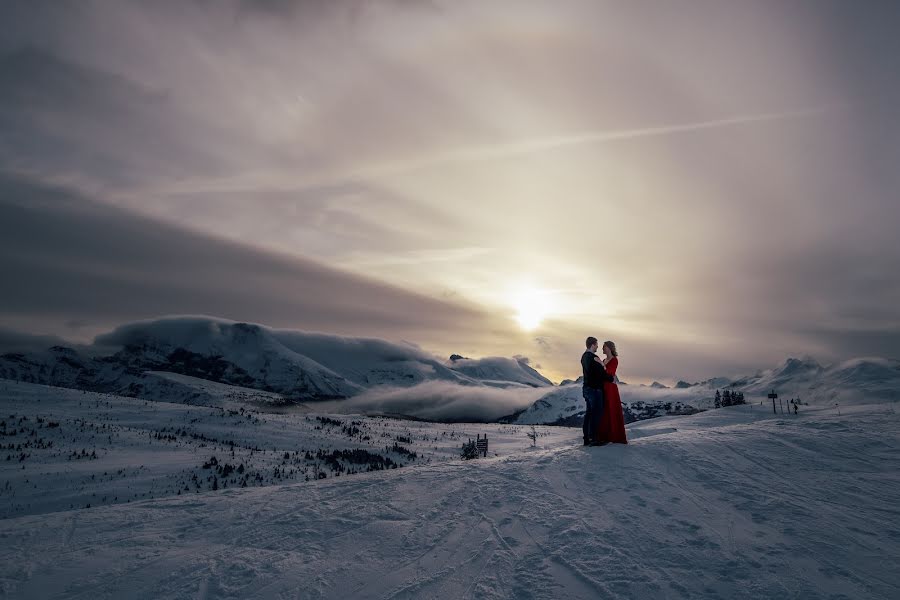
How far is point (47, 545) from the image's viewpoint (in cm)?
812

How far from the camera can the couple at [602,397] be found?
13.6 meters

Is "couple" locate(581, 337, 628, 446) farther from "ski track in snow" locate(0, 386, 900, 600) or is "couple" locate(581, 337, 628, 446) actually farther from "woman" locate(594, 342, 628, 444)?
"ski track in snow" locate(0, 386, 900, 600)

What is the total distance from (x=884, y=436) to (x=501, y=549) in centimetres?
1332

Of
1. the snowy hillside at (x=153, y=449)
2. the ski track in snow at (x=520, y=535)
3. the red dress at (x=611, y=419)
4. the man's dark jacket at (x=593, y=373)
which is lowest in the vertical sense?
the snowy hillside at (x=153, y=449)

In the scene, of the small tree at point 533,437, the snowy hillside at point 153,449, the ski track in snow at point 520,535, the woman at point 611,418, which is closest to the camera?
the ski track in snow at point 520,535

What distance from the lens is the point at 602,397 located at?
13.7m

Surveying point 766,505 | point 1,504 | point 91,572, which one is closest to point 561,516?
point 766,505

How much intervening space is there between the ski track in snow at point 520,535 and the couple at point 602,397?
148 centimetres

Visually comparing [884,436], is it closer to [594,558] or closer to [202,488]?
[594,558]

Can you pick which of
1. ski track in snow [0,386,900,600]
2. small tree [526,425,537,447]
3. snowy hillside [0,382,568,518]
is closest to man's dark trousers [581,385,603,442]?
ski track in snow [0,386,900,600]

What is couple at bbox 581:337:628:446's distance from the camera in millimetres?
13617

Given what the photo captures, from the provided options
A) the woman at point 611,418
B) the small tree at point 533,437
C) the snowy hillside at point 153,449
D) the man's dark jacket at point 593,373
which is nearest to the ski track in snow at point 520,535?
the woman at point 611,418

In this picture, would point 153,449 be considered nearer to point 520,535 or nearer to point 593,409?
point 593,409

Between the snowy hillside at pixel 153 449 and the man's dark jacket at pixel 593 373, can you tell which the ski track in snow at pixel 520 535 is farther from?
the snowy hillside at pixel 153 449
